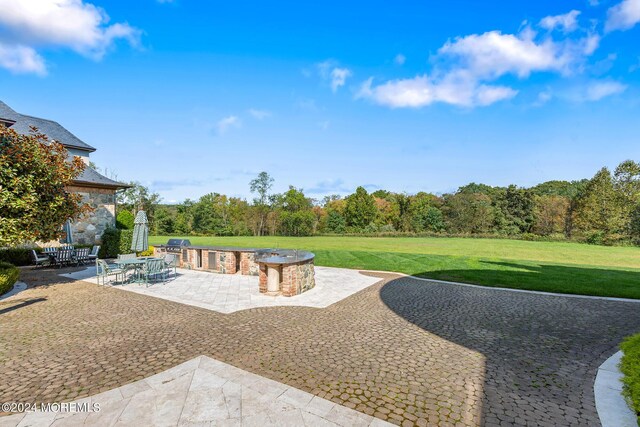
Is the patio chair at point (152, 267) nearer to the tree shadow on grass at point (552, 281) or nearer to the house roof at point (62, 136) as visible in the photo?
the tree shadow on grass at point (552, 281)

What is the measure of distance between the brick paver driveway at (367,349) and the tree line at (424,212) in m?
44.5

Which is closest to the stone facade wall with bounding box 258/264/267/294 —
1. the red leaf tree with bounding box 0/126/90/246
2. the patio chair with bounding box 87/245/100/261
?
the red leaf tree with bounding box 0/126/90/246

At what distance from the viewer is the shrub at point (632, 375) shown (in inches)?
127

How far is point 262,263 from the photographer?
8891mm

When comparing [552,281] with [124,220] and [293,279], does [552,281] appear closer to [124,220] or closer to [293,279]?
[293,279]

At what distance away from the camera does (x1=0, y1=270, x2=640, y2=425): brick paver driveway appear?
3680 millimetres

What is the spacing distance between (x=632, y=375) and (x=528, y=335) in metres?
2.49

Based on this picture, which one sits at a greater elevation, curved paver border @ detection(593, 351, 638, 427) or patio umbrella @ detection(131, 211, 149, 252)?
patio umbrella @ detection(131, 211, 149, 252)

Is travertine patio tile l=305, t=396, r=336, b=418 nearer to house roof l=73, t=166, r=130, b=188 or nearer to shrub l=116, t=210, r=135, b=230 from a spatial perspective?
house roof l=73, t=166, r=130, b=188

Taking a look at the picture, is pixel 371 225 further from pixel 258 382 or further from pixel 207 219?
pixel 258 382

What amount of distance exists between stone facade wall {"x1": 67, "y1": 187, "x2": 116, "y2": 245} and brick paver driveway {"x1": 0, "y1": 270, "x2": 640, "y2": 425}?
1050 centimetres

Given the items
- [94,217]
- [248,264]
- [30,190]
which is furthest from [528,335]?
[94,217]

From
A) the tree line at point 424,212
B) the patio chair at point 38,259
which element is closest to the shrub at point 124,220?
the patio chair at point 38,259

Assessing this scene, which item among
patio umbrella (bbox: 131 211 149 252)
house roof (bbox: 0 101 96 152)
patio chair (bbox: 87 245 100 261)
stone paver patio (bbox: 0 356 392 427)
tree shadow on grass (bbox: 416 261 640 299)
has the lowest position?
tree shadow on grass (bbox: 416 261 640 299)
